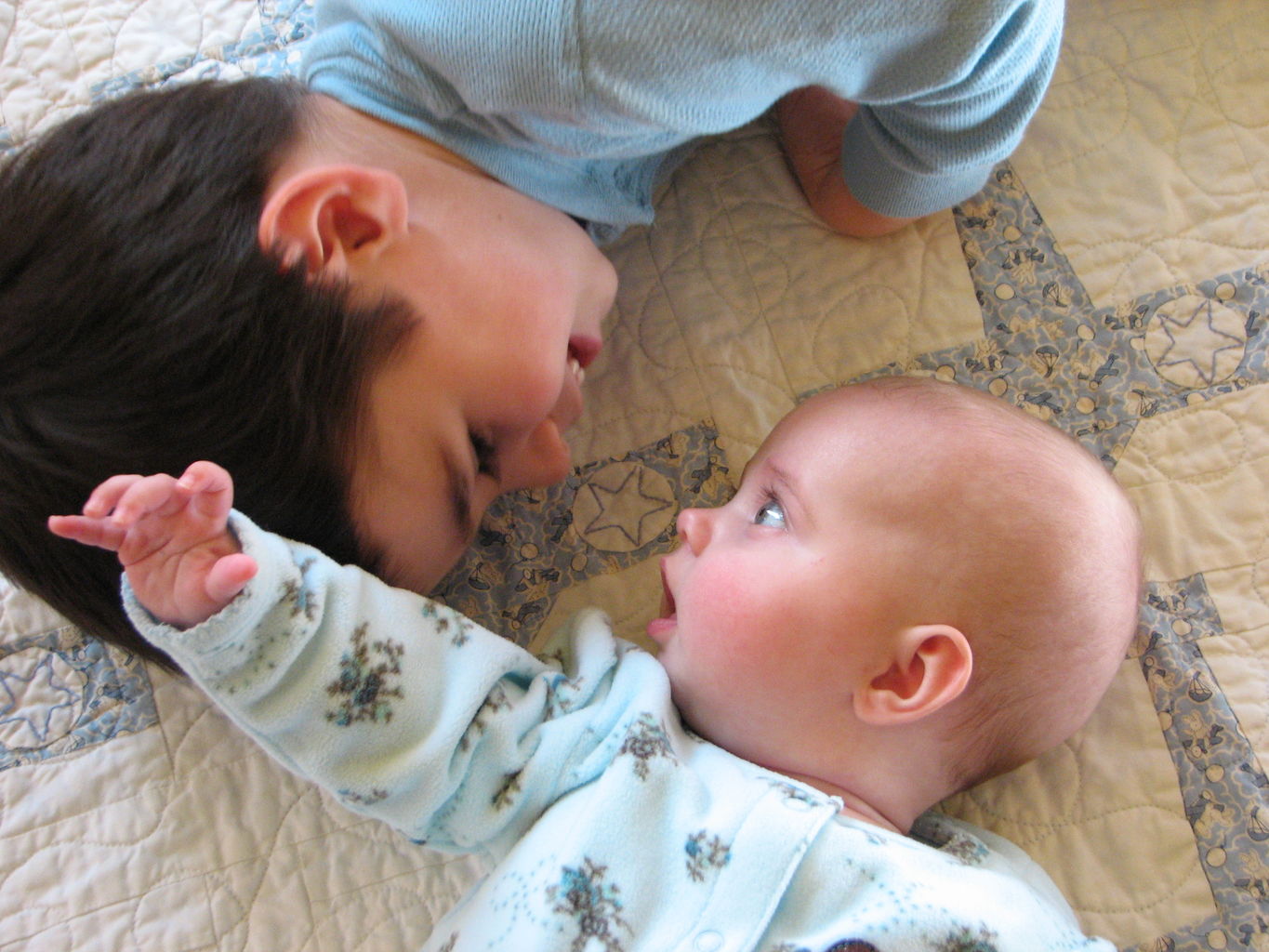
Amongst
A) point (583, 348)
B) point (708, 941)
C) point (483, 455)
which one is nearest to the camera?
point (708, 941)

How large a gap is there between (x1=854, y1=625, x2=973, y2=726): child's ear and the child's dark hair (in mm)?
434

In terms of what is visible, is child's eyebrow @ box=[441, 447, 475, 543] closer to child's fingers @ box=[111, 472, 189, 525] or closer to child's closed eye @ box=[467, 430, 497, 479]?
child's closed eye @ box=[467, 430, 497, 479]

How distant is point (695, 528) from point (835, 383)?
26cm

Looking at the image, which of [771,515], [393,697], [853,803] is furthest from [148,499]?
[853,803]

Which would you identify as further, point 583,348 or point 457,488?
point 583,348

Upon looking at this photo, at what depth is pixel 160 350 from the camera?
70 centimetres

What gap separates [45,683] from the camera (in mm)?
953

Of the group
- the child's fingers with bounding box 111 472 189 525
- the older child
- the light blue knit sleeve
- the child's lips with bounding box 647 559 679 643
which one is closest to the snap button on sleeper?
the light blue knit sleeve

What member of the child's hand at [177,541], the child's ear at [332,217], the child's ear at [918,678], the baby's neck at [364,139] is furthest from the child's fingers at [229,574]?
the child's ear at [918,678]

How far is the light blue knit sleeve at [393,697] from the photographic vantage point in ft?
2.22

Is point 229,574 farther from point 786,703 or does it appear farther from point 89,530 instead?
point 786,703

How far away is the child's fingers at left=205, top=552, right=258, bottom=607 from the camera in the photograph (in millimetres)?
621

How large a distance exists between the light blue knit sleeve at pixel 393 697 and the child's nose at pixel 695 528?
132 millimetres

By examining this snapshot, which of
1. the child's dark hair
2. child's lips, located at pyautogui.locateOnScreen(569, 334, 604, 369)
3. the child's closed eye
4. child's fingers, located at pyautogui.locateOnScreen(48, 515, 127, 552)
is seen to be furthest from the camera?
child's lips, located at pyautogui.locateOnScreen(569, 334, 604, 369)
